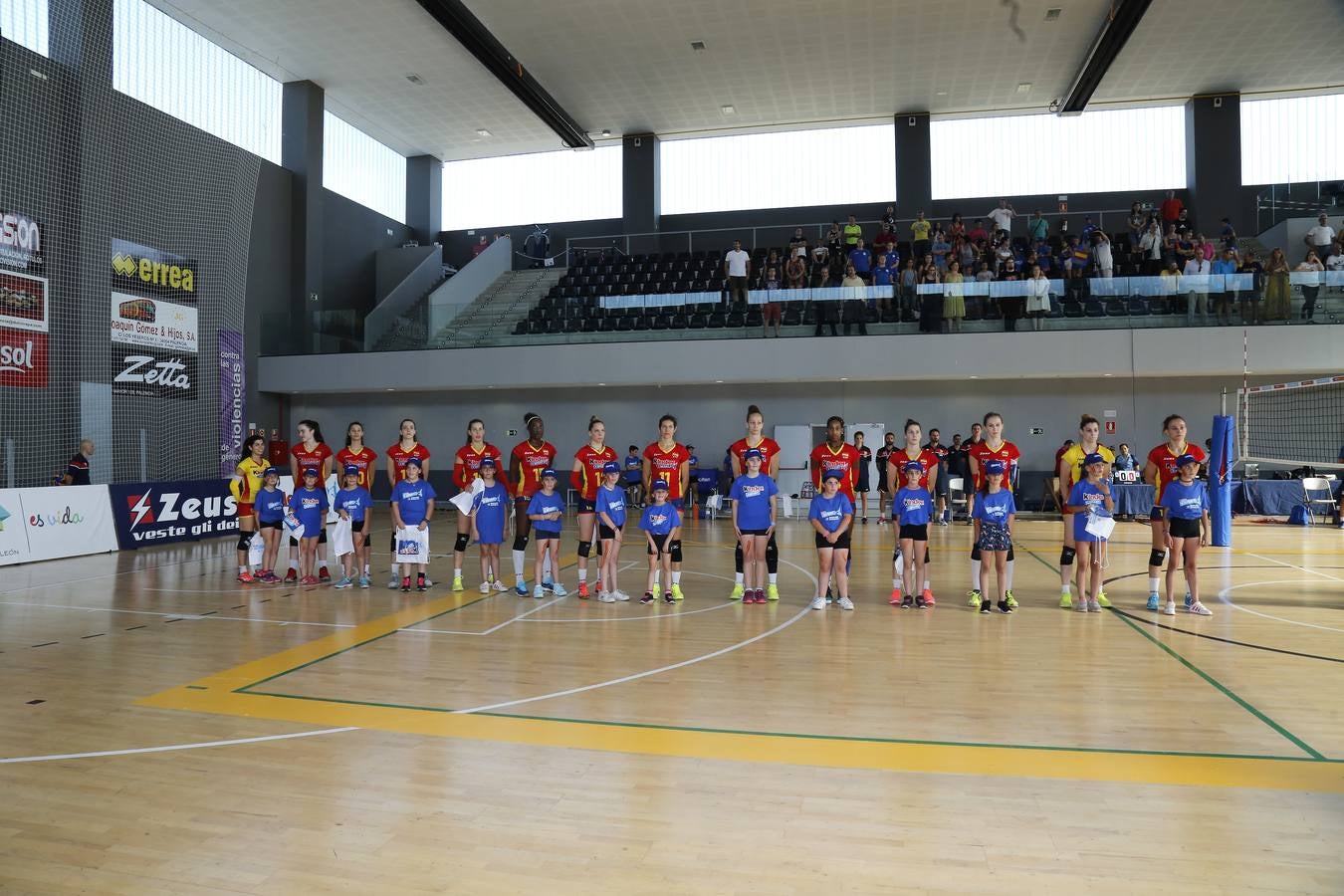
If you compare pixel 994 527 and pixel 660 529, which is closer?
pixel 994 527

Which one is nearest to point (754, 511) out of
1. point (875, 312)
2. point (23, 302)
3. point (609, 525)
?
point (609, 525)

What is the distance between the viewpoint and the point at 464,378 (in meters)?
19.7

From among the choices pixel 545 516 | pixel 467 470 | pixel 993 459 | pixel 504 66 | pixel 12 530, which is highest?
pixel 504 66

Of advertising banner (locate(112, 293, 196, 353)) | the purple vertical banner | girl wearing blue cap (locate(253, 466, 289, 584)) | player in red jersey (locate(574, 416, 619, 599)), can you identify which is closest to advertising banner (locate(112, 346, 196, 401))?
advertising banner (locate(112, 293, 196, 353))

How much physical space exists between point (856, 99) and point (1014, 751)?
21.7 m

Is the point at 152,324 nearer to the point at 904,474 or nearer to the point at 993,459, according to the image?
the point at 904,474

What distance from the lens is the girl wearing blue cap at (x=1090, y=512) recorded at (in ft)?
24.9

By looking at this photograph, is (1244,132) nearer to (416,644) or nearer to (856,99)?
(856,99)

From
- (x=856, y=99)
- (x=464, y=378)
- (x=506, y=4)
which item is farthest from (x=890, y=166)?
(x=464, y=378)

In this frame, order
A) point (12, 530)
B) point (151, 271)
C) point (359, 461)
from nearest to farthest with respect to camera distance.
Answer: point (359, 461)
point (12, 530)
point (151, 271)

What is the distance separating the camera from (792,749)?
416cm

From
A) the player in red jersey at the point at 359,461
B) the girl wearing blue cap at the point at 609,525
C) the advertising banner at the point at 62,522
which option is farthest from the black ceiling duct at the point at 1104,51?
the advertising banner at the point at 62,522

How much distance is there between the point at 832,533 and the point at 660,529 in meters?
1.65

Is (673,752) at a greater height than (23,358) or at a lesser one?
lesser
